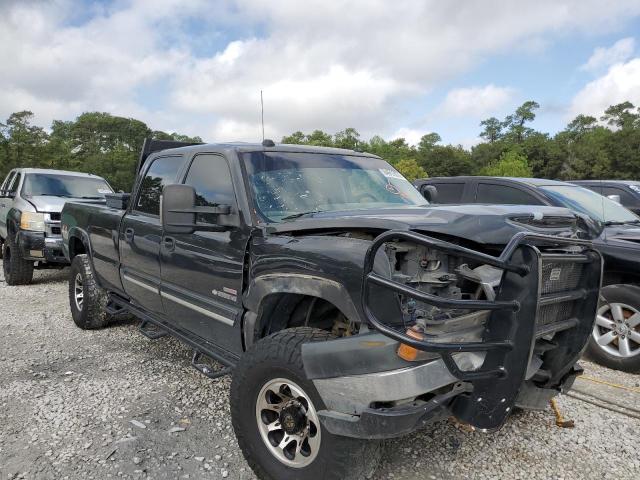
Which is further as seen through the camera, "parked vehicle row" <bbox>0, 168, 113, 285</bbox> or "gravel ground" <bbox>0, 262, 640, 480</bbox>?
"parked vehicle row" <bbox>0, 168, 113, 285</bbox>

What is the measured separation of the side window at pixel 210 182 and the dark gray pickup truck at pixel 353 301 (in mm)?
15

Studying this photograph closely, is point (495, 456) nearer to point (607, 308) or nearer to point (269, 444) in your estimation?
point (269, 444)

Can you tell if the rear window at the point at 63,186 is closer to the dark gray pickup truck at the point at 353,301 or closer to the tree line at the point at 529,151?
the dark gray pickup truck at the point at 353,301

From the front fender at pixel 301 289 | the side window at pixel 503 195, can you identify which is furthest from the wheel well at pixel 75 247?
the side window at pixel 503 195

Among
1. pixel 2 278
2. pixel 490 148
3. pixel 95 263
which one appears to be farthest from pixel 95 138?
pixel 95 263

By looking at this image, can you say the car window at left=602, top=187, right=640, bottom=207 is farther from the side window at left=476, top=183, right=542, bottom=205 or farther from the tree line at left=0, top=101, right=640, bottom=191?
the tree line at left=0, top=101, right=640, bottom=191

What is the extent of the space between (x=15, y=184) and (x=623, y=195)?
10325mm

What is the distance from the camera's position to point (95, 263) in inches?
202

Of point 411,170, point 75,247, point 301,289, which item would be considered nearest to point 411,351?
point 301,289

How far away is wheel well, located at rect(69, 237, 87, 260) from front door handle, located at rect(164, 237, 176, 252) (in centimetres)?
266

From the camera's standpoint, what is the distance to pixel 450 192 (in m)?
7.05

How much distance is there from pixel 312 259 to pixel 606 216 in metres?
4.35

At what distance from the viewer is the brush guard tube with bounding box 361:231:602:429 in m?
1.93

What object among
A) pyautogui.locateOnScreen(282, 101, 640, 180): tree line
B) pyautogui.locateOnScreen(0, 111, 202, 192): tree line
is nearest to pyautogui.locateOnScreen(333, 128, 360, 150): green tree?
pyautogui.locateOnScreen(282, 101, 640, 180): tree line
